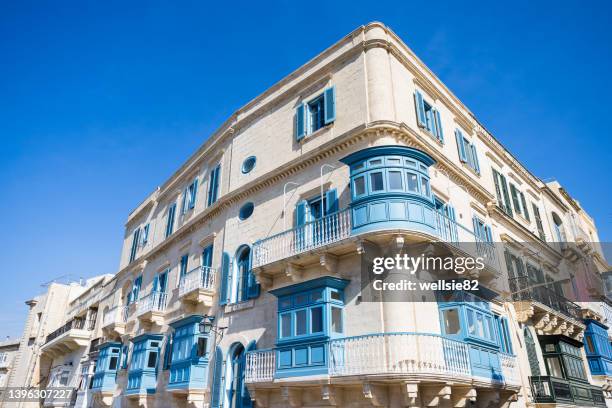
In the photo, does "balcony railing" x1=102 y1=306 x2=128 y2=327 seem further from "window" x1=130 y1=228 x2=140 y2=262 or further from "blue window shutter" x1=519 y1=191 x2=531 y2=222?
"blue window shutter" x1=519 y1=191 x2=531 y2=222

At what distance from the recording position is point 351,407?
11133mm

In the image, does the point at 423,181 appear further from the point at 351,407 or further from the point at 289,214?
the point at 351,407

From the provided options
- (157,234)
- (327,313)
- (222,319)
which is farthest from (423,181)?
(157,234)

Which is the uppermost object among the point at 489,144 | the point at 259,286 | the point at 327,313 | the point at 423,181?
the point at 489,144

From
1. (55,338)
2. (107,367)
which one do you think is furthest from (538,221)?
(55,338)

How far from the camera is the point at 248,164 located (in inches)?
742

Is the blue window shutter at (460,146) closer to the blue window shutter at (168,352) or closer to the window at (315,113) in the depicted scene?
the window at (315,113)

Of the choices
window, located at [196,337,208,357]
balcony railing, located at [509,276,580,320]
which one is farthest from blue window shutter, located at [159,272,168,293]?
balcony railing, located at [509,276,580,320]

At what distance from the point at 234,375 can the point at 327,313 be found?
5.42m

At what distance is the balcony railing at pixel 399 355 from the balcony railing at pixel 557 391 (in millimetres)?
6134

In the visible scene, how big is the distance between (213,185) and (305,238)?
9.43m

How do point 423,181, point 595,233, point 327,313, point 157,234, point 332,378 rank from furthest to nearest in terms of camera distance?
point 595,233, point 157,234, point 423,181, point 327,313, point 332,378

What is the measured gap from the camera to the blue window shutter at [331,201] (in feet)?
45.1

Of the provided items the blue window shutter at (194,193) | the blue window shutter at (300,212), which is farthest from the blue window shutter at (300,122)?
the blue window shutter at (194,193)
